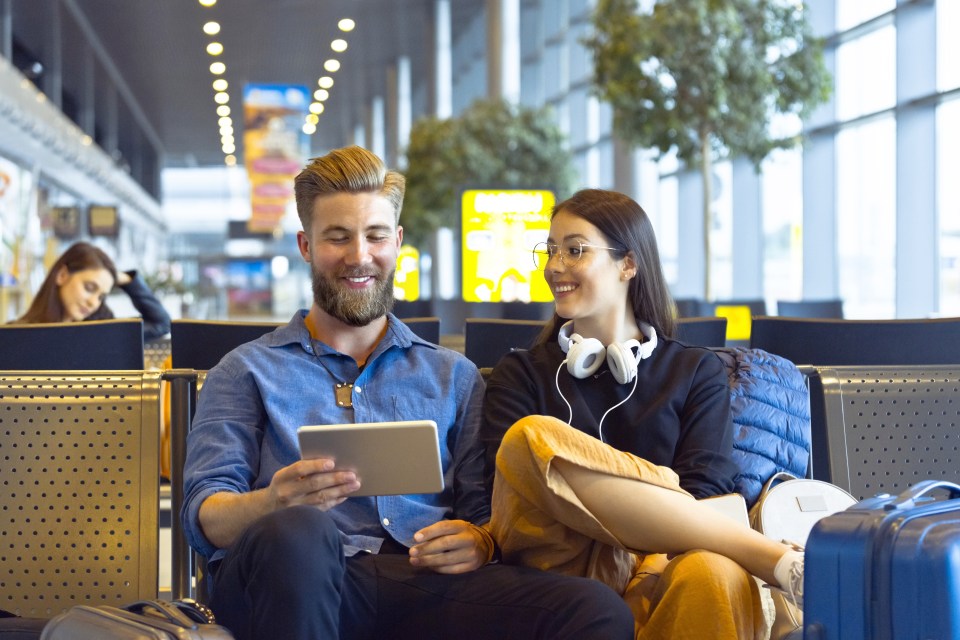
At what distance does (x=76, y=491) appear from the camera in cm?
268

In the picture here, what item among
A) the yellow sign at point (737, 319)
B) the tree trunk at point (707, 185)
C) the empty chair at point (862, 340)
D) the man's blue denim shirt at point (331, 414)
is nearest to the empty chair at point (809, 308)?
the yellow sign at point (737, 319)

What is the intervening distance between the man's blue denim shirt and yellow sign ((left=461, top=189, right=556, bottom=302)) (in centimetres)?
665

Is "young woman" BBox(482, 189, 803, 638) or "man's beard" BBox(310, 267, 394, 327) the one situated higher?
"man's beard" BBox(310, 267, 394, 327)

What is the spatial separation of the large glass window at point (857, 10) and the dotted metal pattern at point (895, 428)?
7.35m

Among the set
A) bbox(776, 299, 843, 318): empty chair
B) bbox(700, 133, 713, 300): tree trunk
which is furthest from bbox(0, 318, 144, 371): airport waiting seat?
bbox(700, 133, 713, 300): tree trunk

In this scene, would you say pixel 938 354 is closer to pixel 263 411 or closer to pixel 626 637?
pixel 626 637

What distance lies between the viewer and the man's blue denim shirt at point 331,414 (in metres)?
2.34

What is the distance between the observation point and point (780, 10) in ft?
29.0

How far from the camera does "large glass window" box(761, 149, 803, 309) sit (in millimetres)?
11594

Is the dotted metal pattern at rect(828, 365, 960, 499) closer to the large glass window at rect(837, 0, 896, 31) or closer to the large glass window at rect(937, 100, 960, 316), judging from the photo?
the large glass window at rect(937, 100, 960, 316)

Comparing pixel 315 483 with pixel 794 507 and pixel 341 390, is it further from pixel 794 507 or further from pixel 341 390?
pixel 794 507

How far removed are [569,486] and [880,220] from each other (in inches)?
346

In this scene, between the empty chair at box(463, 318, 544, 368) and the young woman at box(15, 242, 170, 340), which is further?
the young woman at box(15, 242, 170, 340)

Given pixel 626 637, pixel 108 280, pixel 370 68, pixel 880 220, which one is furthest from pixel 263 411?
pixel 370 68
